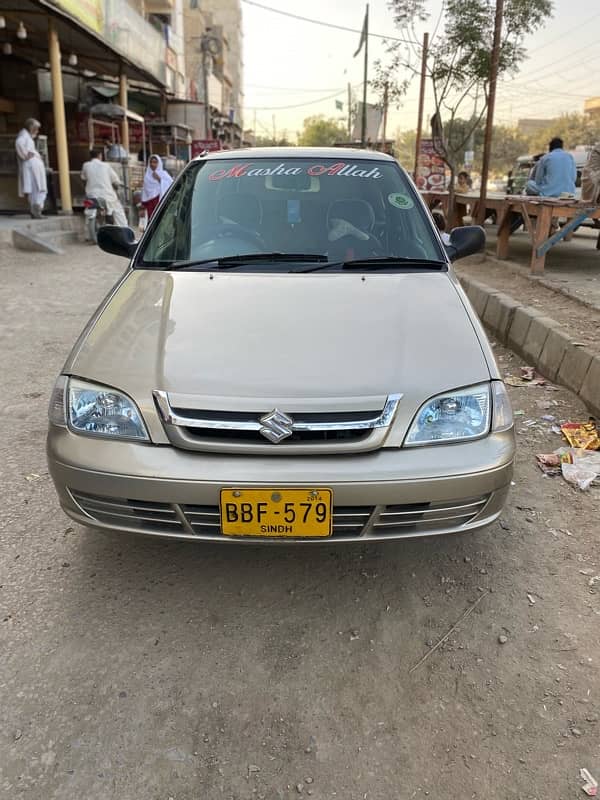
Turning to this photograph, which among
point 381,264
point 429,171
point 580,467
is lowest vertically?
point 580,467

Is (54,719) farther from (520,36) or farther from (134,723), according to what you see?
(520,36)

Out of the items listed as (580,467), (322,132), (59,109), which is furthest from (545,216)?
(322,132)

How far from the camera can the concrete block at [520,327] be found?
5426 millimetres

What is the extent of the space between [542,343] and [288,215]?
2802mm

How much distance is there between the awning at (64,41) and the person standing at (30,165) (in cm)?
195

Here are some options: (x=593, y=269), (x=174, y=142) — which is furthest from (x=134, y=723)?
(x=174, y=142)

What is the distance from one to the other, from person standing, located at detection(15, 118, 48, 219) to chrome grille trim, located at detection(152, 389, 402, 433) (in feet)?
37.8

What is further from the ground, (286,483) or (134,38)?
(134,38)

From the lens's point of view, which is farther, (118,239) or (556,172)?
(556,172)

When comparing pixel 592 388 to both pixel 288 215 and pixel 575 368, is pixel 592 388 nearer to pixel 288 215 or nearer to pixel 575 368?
pixel 575 368

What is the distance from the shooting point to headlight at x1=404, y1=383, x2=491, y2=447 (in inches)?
81.0

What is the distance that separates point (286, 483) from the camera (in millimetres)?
1927

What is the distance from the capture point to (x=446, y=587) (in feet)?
7.97

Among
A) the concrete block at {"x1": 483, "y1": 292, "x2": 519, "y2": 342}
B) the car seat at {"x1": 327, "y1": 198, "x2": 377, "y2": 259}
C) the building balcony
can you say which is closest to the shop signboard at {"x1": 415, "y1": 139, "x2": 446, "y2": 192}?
the building balcony
